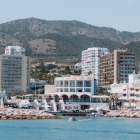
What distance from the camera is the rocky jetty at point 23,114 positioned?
91.7 m

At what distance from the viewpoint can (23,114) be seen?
96.2 metres

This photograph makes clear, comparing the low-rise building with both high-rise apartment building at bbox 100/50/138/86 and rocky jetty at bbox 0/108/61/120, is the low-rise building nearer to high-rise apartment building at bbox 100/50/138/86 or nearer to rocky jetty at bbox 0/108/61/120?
rocky jetty at bbox 0/108/61/120

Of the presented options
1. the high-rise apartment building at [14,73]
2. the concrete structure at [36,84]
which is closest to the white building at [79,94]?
the high-rise apartment building at [14,73]

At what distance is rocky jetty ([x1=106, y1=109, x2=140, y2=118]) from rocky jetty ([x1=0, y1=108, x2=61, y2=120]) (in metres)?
18.6

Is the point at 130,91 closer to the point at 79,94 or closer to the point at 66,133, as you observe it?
the point at 79,94

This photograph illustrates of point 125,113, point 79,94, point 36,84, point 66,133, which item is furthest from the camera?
point 36,84

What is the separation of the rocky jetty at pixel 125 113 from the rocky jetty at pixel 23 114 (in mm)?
18569

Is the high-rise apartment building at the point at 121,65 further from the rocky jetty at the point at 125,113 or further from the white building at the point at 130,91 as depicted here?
the rocky jetty at the point at 125,113

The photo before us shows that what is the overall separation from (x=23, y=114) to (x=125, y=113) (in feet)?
97.3

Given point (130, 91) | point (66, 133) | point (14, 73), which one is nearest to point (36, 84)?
point (14, 73)

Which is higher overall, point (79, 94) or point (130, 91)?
point (130, 91)

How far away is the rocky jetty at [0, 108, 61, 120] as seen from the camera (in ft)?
301

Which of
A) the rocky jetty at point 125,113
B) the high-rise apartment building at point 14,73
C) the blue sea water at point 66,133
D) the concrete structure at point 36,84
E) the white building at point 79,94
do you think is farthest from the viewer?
the concrete structure at point 36,84

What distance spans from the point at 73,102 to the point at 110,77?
64.5 meters
